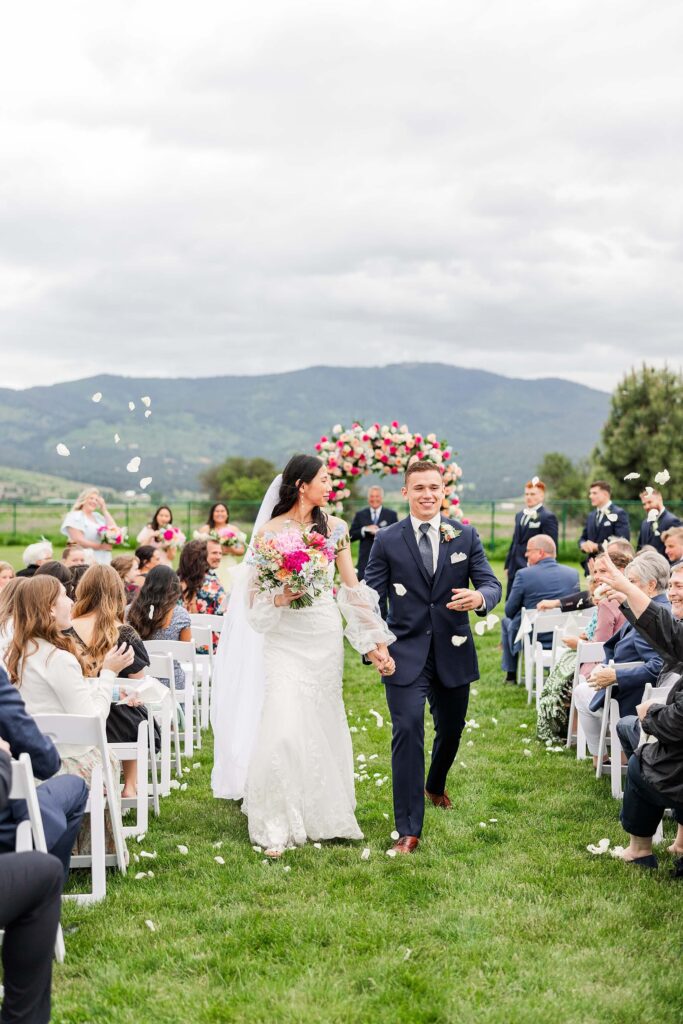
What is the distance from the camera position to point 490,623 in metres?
6.57

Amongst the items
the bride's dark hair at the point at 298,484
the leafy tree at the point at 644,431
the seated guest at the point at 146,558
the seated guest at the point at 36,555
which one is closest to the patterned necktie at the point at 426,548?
the bride's dark hair at the point at 298,484

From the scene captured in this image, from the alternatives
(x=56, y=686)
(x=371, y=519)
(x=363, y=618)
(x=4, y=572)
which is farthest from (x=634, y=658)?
(x=371, y=519)

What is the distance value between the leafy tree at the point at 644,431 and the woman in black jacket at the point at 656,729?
131ft

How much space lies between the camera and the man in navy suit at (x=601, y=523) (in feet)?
41.1

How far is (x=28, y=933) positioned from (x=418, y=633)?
3.08 metres

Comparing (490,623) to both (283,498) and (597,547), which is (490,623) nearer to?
(283,498)

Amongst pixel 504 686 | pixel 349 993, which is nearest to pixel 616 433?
pixel 504 686

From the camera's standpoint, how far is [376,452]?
14516 millimetres

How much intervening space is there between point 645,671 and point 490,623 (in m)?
1.01

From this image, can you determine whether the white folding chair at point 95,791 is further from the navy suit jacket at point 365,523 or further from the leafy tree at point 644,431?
the leafy tree at point 644,431

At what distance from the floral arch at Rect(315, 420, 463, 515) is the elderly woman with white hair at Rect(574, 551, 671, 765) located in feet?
25.2

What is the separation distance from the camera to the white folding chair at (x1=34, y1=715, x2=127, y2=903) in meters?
4.67

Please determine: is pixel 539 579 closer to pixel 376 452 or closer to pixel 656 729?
pixel 376 452

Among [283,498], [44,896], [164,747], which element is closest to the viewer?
[44,896]
